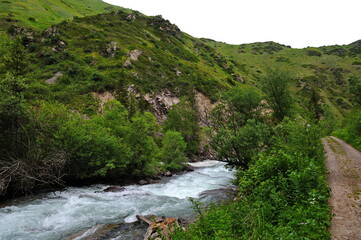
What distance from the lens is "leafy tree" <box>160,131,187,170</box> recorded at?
36.3m

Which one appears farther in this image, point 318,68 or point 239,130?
point 318,68

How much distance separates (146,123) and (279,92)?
20.1m

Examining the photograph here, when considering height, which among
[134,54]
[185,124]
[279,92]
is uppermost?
[134,54]

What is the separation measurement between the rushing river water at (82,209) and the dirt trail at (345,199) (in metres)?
9.16

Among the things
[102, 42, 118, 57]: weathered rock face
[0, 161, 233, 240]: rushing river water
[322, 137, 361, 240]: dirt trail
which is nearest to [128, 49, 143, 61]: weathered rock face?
[102, 42, 118, 57]: weathered rock face

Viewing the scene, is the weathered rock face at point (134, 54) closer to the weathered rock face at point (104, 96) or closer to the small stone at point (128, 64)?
the small stone at point (128, 64)

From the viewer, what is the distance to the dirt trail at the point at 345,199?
6234mm

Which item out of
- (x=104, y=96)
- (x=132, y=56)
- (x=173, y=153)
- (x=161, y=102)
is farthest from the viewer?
(x=132, y=56)

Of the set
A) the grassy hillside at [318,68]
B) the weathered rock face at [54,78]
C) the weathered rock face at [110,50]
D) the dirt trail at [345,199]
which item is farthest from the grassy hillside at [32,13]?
the dirt trail at [345,199]

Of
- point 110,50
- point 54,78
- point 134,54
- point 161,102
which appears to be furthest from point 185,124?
point 110,50

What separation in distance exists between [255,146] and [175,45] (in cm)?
8942

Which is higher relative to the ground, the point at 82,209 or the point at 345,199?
the point at 345,199

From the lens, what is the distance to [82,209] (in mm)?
16422

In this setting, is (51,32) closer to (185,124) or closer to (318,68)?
(185,124)
